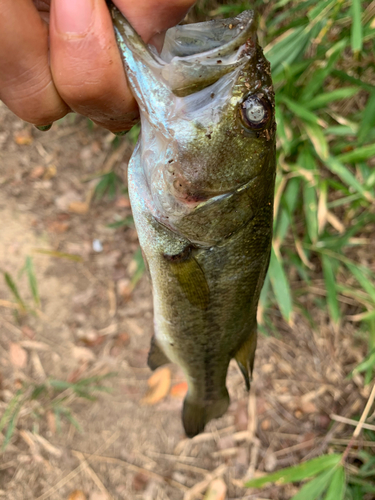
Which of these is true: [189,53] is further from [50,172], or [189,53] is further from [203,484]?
[203,484]

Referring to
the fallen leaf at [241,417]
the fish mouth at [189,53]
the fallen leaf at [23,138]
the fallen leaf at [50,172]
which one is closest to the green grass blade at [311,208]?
the fish mouth at [189,53]

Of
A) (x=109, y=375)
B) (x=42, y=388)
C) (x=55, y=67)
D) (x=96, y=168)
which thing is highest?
(x=55, y=67)

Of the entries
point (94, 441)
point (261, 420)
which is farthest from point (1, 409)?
point (261, 420)

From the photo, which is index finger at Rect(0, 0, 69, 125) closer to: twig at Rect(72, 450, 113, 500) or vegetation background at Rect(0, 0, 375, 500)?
vegetation background at Rect(0, 0, 375, 500)

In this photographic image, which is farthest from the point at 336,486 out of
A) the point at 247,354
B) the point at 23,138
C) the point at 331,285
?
the point at 23,138

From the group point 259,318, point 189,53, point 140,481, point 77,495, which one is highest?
point 189,53

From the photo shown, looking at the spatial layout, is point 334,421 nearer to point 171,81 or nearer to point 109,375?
point 109,375

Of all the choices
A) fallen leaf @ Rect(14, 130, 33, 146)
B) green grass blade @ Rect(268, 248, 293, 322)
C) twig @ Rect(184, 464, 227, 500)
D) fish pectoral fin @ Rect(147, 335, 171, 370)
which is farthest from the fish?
fallen leaf @ Rect(14, 130, 33, 146)
